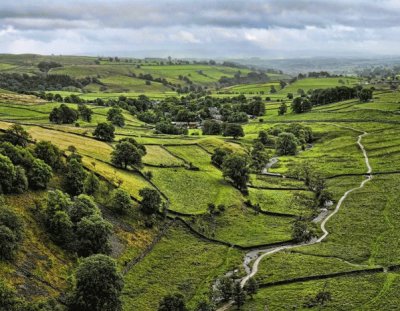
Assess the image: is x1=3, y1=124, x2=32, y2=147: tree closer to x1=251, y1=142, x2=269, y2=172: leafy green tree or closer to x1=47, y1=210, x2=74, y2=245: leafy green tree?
x1=47, y1=210, x2=74, y2=245: leafy green tree

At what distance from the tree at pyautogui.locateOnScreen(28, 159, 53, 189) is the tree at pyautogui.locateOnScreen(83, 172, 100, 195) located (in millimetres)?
9324

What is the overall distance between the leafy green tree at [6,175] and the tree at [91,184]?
60.5 feet

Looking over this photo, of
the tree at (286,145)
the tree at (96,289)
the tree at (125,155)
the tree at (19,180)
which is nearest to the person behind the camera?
the tree at (96,289)

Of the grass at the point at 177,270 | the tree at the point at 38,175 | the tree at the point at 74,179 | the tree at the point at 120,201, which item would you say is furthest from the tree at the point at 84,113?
the grass at the point at 177,270

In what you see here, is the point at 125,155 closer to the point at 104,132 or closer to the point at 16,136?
the point at 104,132

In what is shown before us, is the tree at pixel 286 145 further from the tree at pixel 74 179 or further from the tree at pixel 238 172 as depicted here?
the tree at pixel 74 179

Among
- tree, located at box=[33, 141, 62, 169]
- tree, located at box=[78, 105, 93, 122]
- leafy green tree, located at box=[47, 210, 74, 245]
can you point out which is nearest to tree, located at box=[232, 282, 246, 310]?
leafy green tree, located at box=[47, 210, 74, 245]

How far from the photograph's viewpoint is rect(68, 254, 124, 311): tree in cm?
6662

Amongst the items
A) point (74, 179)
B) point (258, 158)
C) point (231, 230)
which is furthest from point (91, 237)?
point (258, 158)

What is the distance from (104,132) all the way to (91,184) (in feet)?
166

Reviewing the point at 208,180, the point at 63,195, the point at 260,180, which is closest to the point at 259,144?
the point at 260,180

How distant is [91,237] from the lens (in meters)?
81.2

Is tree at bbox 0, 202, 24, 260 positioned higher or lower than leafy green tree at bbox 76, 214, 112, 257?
higher

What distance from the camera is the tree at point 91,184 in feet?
328
